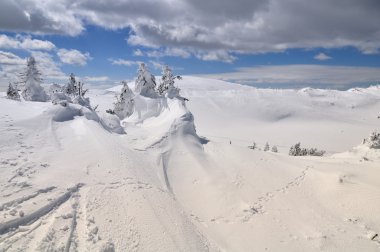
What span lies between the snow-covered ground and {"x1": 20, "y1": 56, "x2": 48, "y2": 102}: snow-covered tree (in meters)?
19.6

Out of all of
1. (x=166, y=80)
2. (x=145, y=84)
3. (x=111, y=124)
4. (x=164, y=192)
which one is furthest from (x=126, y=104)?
(x=164, y=192)

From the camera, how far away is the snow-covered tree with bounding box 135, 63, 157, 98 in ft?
125

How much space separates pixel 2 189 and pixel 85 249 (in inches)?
128

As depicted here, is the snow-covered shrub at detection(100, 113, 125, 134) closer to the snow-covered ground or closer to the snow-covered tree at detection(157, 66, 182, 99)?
the snow-covered ground

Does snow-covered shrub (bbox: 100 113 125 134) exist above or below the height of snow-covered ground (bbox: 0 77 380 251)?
above

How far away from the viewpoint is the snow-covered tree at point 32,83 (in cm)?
3847

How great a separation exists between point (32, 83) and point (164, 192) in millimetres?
31428

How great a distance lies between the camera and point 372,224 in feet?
43.6

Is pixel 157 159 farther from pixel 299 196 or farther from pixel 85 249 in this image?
pixel 85 249

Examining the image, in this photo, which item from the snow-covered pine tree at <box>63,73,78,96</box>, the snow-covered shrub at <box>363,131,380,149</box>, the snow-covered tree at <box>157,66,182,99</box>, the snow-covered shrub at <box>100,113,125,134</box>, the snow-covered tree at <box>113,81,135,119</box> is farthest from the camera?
the snow-covered pine tree at <box>63,73,78,96</box>

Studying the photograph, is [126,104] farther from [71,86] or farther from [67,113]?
[67,113]

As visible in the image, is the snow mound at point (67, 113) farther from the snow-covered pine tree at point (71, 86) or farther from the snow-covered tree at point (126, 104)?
the snow-covered pine tree at point (71, 86)

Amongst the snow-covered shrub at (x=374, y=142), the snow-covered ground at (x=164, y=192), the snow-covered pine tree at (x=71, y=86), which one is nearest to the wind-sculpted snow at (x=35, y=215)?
the snow-covered ground at (x=164, y=192)

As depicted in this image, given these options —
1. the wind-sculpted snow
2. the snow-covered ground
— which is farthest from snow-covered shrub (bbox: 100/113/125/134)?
the wind-sculpted snow
